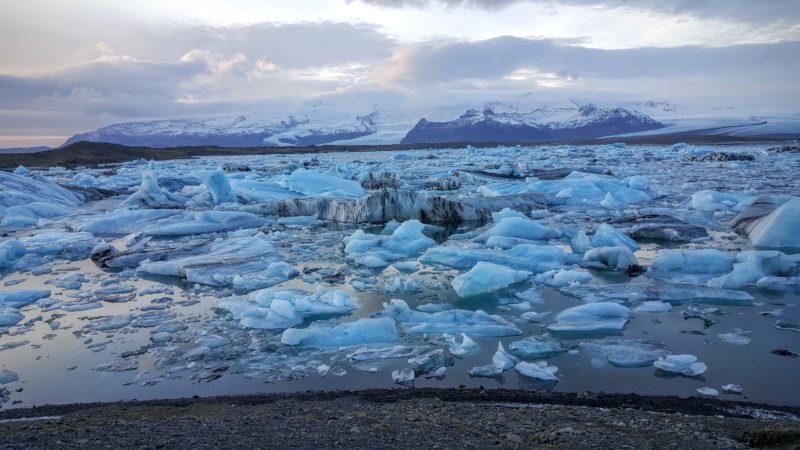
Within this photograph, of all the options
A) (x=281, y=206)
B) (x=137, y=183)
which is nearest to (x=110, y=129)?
(x=137, y=183)

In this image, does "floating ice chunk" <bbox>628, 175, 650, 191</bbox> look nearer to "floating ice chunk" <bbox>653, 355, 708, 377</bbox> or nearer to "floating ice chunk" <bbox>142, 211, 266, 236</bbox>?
"floating ice chunk" <bbox>142, 211, 266, 236</bbox>

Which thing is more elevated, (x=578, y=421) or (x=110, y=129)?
(x=110, y=129)

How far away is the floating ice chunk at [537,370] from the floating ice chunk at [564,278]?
2288 mm

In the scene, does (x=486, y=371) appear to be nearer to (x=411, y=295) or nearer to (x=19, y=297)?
(x=411, y=295)

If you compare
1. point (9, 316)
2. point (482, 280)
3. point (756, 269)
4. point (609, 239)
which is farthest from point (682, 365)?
point (9, 316)

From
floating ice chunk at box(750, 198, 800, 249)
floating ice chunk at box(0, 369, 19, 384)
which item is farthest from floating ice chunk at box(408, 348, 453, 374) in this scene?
floating ice chunk at box(750, 198, 800, 249)

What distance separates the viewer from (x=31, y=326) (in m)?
4.91

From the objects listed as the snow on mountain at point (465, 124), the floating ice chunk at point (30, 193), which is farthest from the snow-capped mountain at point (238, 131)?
the floating ice chunk at point (30, 193)

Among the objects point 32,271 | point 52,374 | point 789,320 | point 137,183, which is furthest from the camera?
point 137,183

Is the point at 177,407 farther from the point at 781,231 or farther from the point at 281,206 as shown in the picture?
the point at 281,206

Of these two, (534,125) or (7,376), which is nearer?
(7,376)

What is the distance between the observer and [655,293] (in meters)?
5.37

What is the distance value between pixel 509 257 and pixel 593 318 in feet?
7.22

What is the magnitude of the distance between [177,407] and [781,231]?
7.65m
